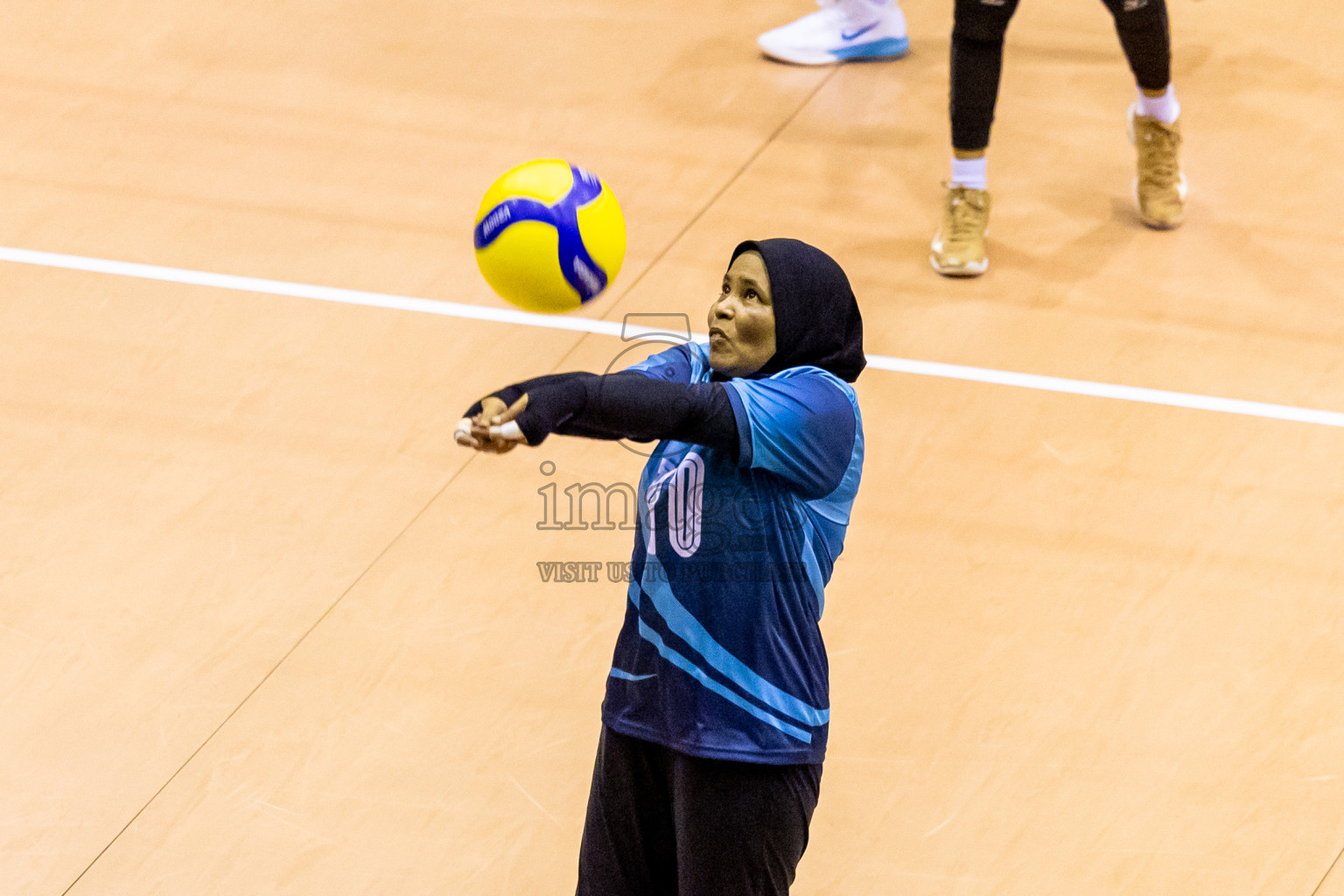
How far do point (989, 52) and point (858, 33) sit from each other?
5.46 feet

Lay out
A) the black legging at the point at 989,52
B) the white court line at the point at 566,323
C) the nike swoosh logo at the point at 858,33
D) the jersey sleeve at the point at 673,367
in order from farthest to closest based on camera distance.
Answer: the nike swoosh logo at the point at 858,33 < the black legging at the point at 989,52 < the white court line at the point at 566,323 < the jersey sleeve at the point at 673,367

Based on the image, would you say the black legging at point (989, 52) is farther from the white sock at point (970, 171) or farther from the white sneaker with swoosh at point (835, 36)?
the white sneaker with swoosh at point (835, 36)

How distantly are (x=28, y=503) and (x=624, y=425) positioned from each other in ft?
9.39

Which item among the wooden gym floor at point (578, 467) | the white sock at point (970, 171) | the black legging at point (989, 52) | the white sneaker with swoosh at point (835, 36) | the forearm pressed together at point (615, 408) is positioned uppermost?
the forearm pressed together at point (615, 408)

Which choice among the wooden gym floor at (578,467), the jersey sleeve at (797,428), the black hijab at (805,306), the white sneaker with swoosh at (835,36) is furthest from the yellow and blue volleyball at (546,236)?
the white sneaker with swoosh at (835,36)

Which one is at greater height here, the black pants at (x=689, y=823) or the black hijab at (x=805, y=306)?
the black hijab at (x=805, y=306)

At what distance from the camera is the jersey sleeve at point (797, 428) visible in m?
2.44

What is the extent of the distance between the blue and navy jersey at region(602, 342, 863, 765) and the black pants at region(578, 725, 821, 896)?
0.19 ft

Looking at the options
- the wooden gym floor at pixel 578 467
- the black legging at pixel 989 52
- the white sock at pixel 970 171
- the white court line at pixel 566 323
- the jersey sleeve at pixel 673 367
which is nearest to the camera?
the jersey sleeve at pixel 673 367

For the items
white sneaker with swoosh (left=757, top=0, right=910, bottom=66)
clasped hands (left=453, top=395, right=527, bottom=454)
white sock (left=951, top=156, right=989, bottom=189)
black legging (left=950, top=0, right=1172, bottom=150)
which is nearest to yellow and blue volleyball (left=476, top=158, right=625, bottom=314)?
clasped hands (left=453, top=395, right=527, bottom=454)

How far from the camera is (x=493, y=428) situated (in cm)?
228

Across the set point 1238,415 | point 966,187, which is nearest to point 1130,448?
point 1238,415

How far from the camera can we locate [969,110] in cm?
531

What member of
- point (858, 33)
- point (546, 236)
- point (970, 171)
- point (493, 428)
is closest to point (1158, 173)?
point (970, 171)
